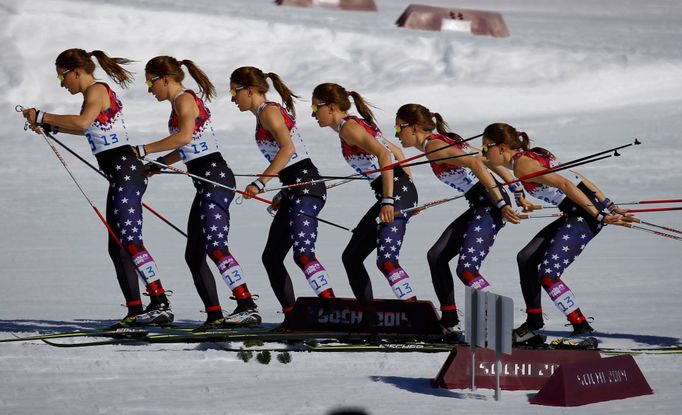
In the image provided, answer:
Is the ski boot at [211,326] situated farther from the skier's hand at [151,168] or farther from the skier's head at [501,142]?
the skier's head at [501,142]

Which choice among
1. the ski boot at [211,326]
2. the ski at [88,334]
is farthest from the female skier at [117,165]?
the ski boot at [211,326]

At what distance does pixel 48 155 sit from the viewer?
76.8 ft

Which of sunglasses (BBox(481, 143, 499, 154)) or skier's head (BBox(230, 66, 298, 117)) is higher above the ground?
skier's head (BBox(230, 66, 298, 117))

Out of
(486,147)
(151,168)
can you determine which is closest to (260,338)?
(151,168)

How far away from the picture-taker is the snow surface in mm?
8328

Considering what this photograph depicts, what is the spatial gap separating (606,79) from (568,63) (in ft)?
3.35

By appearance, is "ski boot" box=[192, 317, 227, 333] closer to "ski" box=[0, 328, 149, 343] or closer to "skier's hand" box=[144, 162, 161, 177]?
"ski" box=[0, 328, 149, 343]

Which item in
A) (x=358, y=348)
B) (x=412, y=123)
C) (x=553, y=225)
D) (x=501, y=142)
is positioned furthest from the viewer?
(x=412, y=123)

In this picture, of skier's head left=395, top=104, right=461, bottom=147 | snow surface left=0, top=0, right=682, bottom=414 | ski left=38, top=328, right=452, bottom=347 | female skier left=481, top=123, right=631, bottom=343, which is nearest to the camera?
snow surface left=0, top=0, right=682, bottom=414

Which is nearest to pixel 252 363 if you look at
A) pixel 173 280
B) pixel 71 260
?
pixel 173 280

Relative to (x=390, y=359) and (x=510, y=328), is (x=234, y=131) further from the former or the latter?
(x=510, y=328)

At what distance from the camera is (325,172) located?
860 inches

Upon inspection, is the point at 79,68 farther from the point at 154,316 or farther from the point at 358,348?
the point at 358,348

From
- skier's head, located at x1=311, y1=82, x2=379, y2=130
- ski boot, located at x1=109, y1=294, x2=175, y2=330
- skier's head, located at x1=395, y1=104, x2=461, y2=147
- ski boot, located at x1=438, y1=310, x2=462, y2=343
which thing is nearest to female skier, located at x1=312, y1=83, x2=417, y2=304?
skier's head, located at x1=311, y1=82, x2=379, y2=130
